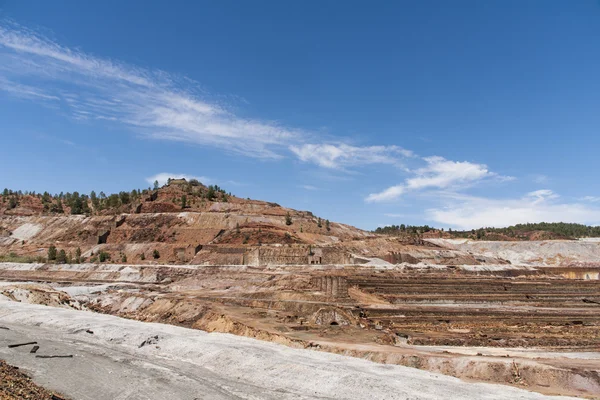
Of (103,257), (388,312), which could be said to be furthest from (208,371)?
(103,257)

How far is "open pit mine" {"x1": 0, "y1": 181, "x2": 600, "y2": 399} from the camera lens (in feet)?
54.1

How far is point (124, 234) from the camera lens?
3420 inches

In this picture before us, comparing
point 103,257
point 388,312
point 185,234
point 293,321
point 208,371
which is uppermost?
point 185,234

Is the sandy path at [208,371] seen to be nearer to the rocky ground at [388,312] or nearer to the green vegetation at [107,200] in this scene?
the rocky ground at [388,312]

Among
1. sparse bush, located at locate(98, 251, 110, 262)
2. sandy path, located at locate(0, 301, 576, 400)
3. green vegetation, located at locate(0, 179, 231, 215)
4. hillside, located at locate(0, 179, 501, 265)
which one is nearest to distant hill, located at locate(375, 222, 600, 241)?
hillside, located at locate(0, 179, 501, 265)

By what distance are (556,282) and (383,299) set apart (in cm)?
3197

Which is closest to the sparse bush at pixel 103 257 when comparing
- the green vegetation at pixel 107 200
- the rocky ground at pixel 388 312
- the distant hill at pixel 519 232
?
the rocky ground at pixel 388 312

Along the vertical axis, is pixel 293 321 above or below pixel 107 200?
below

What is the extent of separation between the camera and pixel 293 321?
98.5 ft

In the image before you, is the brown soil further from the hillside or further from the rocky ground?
the hillside

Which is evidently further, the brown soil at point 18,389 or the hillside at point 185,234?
the hillside at point 185,234

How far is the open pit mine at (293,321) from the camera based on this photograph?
16484 millimetres

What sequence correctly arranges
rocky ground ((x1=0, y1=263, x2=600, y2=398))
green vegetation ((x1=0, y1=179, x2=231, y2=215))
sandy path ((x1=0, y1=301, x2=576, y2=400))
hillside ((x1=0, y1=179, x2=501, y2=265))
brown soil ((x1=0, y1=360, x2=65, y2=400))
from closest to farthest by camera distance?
brown soil ((x1=0, y1=360, x2=65, y2=400)) → sandy path ((x1=0, y1=301, x2=576, y2=400)) → rocky ground ((x1=0, y1=263, x2=600, y2=398)) → hillside ((x1=0, y1=179, x2=501, y2=265)) → green vegetation ((x1=0, y1=179, x2=231, y2=215))

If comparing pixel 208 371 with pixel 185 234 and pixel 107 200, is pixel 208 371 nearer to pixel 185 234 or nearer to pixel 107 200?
pixel 185 234
